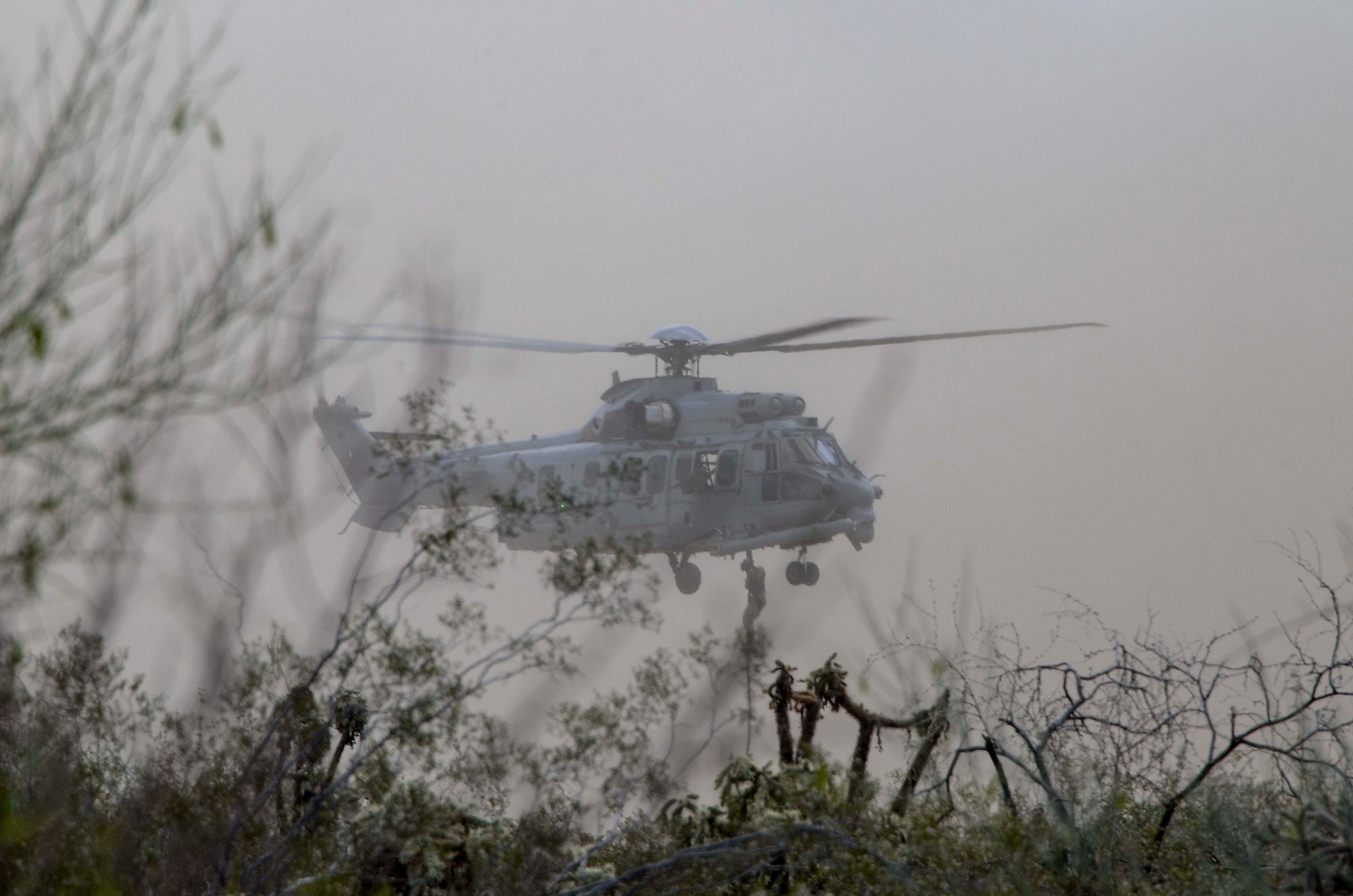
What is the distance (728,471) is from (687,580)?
7.09ft

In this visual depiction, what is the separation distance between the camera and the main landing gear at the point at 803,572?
18.5 m

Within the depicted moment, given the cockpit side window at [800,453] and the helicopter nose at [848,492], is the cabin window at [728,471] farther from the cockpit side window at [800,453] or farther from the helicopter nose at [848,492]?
the helicopter nose at [848,492]

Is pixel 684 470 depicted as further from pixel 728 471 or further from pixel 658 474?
pixel 728 471

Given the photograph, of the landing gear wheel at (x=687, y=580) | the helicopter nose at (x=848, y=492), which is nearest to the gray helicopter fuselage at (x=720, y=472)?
the helicopter nose at (x=848, y=492)

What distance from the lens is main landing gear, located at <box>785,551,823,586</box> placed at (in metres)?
18.5

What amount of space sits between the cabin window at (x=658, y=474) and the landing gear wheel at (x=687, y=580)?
58.4 inches

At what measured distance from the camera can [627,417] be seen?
60.4ft

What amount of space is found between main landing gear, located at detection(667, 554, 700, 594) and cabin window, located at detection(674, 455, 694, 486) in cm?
151

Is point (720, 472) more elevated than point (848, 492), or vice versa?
point (720, 472)

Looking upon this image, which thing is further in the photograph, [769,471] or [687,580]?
[687,580]

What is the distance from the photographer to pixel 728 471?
18156 millimetres

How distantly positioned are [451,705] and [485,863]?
1.47 m

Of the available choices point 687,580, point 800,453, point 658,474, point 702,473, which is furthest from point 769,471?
point 687,580

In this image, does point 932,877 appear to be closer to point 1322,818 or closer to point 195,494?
point 1322,818
